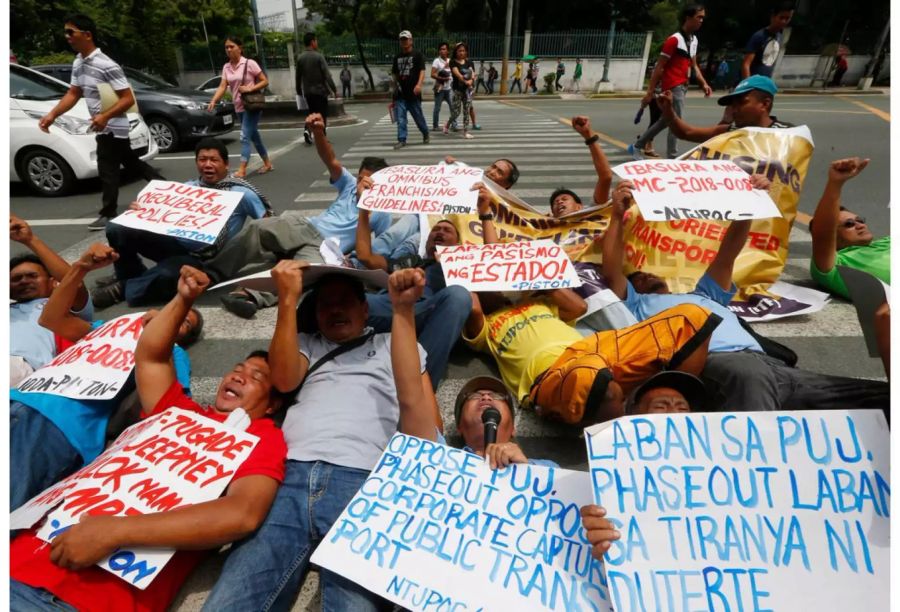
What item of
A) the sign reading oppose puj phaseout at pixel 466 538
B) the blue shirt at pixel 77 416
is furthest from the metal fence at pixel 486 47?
the sign reading oppose puj phaseout at pixel 466 538

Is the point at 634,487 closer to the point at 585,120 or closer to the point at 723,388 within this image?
the point at 723,388

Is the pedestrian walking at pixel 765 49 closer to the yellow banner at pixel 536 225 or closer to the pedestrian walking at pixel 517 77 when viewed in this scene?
the yellow banner at pixel 536 225

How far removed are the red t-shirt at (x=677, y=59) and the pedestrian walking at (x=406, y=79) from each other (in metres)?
4.42

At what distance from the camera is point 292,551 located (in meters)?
1.60

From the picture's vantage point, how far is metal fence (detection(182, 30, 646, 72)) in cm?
2598

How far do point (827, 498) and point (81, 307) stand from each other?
339 centimetres

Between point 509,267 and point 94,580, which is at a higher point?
point 509,267

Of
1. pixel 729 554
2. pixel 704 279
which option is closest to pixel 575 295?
pixel 704 279

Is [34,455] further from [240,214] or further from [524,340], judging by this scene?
[240,214]

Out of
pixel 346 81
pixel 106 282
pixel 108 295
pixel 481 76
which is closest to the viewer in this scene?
pixel 108 295

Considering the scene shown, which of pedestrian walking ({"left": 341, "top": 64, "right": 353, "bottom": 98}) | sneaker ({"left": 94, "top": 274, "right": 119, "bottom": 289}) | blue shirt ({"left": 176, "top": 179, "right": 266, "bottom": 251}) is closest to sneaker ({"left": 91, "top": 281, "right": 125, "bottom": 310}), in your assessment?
sneaker ({"left": 94, "top": 274, "right": 119, "bottom": 289})

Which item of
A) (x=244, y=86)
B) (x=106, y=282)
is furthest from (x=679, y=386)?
(x=244, y=86)

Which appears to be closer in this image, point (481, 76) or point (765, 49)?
point (765, 49)

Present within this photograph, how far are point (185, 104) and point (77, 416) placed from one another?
376 inches
